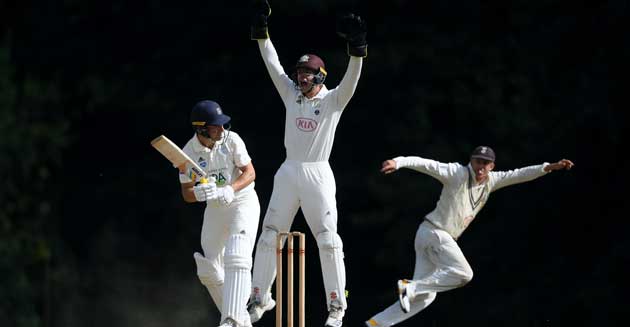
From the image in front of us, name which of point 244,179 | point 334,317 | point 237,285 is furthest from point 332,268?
point 244,179

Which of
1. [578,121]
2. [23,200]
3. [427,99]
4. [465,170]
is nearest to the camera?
[465,170]

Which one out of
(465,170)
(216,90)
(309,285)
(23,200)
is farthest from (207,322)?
(465,170)

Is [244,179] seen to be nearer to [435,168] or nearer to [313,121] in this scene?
[313,121]

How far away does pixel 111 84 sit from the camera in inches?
839

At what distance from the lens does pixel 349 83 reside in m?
10.3

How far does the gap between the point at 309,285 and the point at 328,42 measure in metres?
2.91

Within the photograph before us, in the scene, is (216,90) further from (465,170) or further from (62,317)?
(465,170)

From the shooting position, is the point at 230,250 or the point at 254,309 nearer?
the point at 230,250

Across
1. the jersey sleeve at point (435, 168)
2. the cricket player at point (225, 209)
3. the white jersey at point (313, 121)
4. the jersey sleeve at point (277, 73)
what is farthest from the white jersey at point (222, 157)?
the jersey sleeve at point (435, 168)

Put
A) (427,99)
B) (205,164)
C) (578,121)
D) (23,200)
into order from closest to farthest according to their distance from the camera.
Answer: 1. (205,164)
2. (578,121)
3. (427,99)
4. (23,200)

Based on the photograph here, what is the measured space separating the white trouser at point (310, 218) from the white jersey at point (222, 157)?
0.29 m

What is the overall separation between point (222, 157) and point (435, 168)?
1800mm

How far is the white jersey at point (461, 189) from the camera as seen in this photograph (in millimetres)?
11469

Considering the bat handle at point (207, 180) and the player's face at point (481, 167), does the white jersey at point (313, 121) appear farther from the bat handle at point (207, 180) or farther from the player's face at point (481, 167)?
the player's face at point (481, 167)
